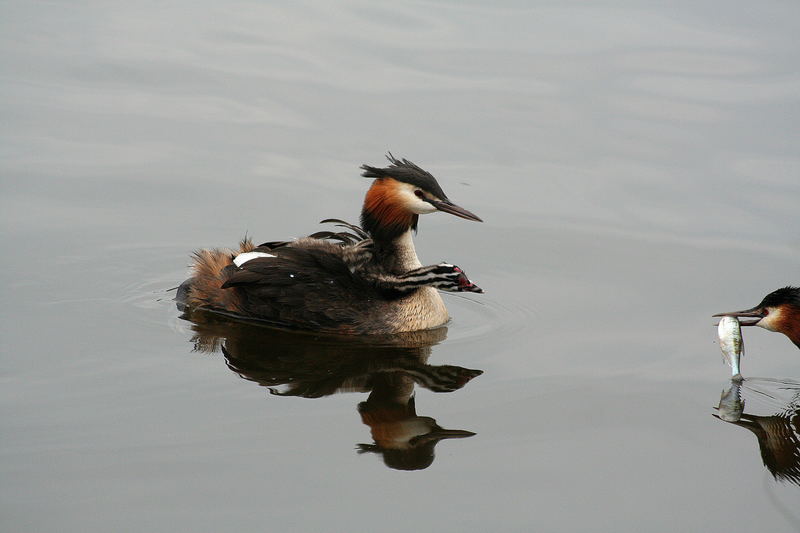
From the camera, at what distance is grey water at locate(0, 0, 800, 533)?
5.78 metres

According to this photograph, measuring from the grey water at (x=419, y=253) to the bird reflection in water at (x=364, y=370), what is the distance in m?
0.03

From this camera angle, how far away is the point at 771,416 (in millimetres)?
6809

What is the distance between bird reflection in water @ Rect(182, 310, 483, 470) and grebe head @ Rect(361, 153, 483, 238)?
76 cm

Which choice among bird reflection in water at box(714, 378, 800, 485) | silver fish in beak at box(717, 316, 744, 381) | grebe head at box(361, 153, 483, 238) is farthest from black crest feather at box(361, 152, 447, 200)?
bird reflection in water at box(714, 378, 800, 485)

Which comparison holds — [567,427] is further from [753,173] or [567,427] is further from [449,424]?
[753,173]

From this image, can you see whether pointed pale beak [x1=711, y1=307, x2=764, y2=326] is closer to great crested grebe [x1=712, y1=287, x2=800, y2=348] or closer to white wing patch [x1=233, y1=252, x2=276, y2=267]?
great crested grebe [x1=712, y1=287, x2=800, y2=348]

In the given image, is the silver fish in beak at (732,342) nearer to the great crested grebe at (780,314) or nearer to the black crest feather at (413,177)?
the great crested grebe at (780,314)

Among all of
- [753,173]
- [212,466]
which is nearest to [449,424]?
[212,466]

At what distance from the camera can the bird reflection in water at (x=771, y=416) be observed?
631 centimetres

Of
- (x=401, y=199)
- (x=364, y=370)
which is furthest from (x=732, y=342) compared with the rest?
(x=401, y=199)

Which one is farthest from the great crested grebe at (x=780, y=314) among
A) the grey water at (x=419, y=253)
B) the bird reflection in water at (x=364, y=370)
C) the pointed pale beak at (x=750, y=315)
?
the bird reflection in water at (x=364, y=370)

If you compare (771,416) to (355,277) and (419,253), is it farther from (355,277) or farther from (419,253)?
(419,253)

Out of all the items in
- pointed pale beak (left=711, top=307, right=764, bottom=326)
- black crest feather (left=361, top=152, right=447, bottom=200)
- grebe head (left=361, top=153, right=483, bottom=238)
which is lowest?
pointed pale beak (left=711, top=307, right=764, bottom=326)

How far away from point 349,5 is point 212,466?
9.10 metres
